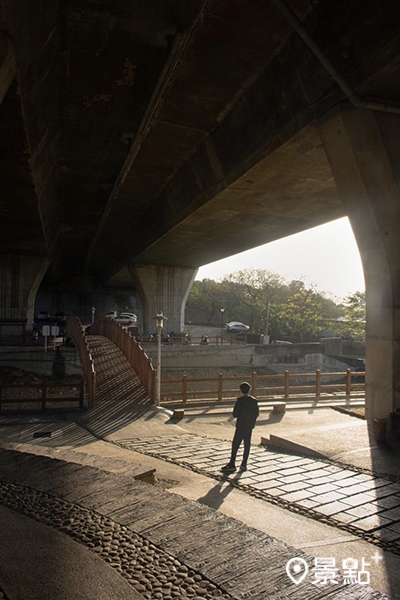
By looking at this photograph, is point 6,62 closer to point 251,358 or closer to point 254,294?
point 251,358

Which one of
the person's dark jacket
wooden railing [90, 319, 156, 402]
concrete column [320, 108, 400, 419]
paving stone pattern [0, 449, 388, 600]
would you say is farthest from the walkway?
wooden railing [90, 319, 156, 402]

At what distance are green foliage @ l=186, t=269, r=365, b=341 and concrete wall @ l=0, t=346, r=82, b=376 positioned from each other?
875 inches

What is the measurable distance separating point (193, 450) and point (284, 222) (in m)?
16.4

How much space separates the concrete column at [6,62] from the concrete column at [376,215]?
6351 millimetres

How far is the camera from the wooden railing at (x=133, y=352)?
15.5 m

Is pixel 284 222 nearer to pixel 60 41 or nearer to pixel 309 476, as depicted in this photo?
pixel 60 41

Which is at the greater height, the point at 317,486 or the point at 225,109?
the point at 225,109

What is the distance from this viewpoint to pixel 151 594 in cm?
317

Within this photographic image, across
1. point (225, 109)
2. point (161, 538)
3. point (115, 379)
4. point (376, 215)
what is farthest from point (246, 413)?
point (115, 379)

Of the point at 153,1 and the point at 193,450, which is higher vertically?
the point at 153,1

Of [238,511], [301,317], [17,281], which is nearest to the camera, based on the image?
[238,511]

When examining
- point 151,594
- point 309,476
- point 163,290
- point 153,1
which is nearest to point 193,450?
point 309,476

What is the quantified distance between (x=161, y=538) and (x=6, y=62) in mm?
7449

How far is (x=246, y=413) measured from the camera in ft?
24.9
